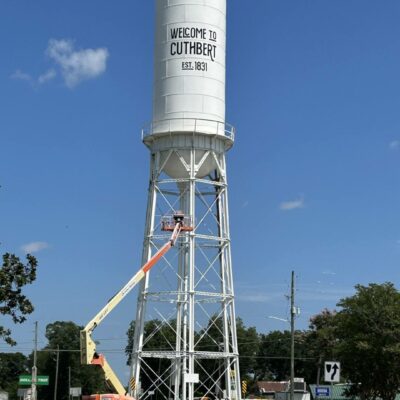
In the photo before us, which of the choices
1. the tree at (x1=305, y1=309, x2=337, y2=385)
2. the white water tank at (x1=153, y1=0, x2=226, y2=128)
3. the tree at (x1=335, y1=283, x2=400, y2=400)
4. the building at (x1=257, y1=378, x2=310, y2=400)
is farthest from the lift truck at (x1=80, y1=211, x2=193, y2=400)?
the tree at (x1=305, y1=309, x2=337, y2=385)

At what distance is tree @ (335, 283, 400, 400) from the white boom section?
16.9 metres

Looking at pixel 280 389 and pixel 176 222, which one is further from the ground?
pixel 176 222

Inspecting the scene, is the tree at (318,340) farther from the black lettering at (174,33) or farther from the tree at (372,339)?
the black lettering at (174,33)

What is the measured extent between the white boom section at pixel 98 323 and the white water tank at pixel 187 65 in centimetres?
629

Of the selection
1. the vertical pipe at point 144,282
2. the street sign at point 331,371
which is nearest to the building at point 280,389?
the vertical pipe at point 144,282

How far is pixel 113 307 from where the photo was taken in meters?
44.9

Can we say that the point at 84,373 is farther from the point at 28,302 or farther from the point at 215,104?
the point at 28,302

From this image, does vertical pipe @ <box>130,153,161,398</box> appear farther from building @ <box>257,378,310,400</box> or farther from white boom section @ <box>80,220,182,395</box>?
building @ <box>257,378,310,400</box>

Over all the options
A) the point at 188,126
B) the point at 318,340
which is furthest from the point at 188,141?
the point at 318,340

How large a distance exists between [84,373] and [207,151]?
218ft

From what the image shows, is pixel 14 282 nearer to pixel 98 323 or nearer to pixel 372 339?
pixel 98 323

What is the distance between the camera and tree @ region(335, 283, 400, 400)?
56969 millimetres

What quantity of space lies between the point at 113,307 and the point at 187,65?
13937 millimetres

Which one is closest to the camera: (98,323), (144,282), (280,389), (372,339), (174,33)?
(98,323)
